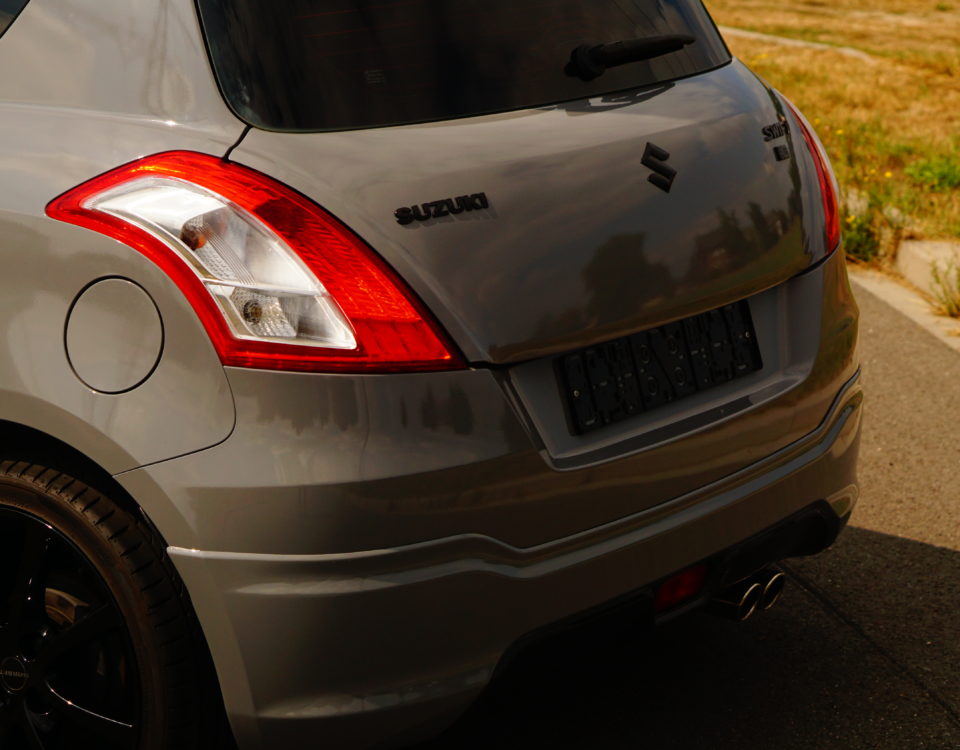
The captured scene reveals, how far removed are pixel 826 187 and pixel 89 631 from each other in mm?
1803

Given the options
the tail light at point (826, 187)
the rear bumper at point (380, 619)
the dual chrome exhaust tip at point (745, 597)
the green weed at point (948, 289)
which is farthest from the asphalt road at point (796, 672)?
the green weed at point (948, 289)

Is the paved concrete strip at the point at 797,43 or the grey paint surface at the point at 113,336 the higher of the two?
the grey paint surface at the point at 113,336

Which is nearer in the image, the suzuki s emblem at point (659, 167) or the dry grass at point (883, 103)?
the suzuki s emblem at point (659, 167)

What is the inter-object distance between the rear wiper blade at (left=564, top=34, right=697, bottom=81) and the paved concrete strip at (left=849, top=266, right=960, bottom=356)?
137 inches

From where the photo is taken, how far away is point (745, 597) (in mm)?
2811

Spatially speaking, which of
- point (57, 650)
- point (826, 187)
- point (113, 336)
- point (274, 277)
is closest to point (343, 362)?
point (274, 277)

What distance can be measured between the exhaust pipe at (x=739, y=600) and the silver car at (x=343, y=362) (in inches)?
7.1

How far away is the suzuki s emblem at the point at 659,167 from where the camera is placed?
2482 mm

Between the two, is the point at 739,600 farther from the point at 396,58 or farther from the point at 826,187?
the point at 396,58

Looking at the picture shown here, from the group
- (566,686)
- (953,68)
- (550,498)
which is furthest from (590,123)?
(953,68)

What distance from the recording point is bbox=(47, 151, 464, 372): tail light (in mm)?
2166

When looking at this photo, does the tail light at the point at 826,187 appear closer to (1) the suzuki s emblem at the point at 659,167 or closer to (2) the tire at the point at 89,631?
(1) the suzuki s emblem at the point at 659,167

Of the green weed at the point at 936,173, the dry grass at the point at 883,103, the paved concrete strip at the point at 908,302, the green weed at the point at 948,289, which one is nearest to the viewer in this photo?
the paved concrete strip at the point at 908,302

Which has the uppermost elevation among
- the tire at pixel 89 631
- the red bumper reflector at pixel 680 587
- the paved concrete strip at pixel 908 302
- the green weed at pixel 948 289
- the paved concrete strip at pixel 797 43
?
the tire at pixel 89 631
